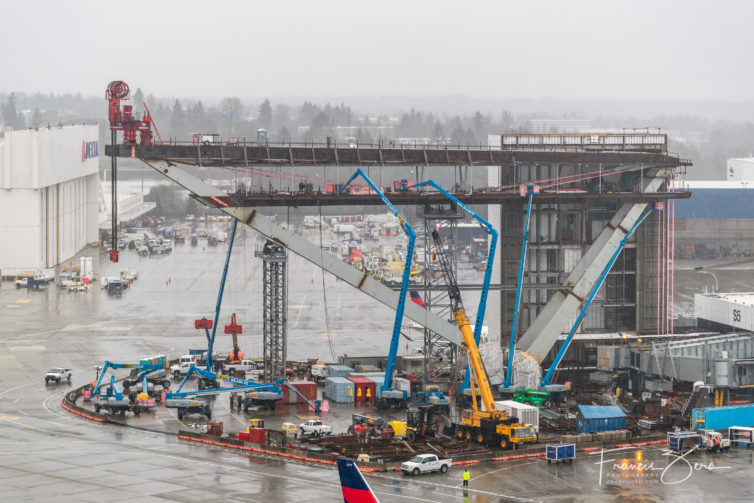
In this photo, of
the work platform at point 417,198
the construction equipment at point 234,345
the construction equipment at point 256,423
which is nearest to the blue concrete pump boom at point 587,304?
the work platform at point 417,198

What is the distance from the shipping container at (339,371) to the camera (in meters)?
73.2

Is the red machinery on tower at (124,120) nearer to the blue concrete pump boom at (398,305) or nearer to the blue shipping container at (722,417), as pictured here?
the blue concrete pump boom at (398,305)

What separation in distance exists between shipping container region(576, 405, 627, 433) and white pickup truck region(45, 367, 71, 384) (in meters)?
30.9

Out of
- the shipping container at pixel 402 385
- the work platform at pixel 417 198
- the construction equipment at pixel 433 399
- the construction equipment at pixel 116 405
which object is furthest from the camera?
the work platform at pixel 417 198

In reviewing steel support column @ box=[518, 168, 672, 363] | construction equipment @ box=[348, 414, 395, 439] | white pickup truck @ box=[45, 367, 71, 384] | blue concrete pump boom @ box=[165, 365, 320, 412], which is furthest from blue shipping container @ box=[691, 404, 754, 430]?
white pickup truck @ box=[45, 367, 71, 384]

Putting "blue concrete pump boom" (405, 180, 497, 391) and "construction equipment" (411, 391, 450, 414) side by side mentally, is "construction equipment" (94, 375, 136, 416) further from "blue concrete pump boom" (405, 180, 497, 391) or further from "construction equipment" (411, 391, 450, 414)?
"blue concrete pump boom" (405, 180, 497, 391)

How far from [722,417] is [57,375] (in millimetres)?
37579

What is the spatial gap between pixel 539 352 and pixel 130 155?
27800 millimetres

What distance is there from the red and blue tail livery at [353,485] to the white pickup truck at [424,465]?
21197mm

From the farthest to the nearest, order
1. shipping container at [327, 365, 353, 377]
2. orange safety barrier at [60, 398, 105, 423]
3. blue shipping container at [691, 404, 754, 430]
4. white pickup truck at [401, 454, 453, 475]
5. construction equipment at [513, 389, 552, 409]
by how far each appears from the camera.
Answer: shipping container at [327, 365, 353, 377] → construction equipment at [513, 389, 552, 409] → orange safety barrier at [60, 398, 105, 423] → blue shipping container at [691, 404, 754, 430] → white pickup truck at [401, 454, 453, 475]

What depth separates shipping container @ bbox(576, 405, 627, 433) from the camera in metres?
58.9

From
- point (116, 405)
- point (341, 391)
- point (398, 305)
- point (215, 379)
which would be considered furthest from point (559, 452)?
point (215, 379)

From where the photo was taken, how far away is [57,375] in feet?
233

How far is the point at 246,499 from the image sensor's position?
45188 mm
